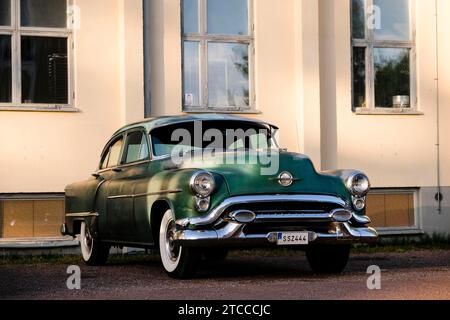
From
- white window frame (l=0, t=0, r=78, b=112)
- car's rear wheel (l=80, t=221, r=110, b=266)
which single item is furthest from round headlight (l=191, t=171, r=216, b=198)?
white window frame (l=0, t=0, r=78, b=112)

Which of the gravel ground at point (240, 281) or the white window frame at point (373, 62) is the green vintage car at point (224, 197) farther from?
the white window frame at point (373, 62)

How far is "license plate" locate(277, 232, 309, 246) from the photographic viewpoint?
9188mm

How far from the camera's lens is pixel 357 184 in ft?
32.3

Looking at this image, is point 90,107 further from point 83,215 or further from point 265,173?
point 265,173

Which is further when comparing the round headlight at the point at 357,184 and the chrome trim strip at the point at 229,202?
the round headlight at the point at 357,184

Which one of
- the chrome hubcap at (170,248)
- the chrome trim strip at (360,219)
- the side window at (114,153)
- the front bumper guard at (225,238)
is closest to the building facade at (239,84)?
the side window at (114,153)

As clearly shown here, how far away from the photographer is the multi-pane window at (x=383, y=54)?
1583cm

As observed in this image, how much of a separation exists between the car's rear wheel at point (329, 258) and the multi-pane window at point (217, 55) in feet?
16.5

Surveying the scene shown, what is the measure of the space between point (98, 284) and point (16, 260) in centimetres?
410

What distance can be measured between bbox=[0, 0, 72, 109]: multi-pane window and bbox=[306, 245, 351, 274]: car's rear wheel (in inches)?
214

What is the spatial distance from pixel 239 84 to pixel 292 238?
20.8 ft

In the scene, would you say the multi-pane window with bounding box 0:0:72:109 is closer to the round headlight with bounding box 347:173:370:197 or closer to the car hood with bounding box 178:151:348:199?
the car hood with bounding box 178:151:348:199
